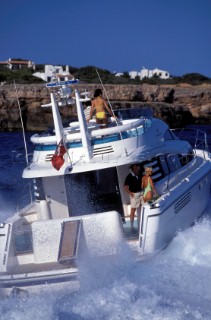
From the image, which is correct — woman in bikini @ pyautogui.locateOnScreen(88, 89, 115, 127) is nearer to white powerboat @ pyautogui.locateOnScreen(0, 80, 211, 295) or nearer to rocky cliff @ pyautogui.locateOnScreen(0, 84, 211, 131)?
white powerboat @ pyautogui.locateOnScreen(0, 80, 211, 295)

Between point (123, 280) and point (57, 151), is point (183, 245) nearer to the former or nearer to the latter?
point (123, 280)

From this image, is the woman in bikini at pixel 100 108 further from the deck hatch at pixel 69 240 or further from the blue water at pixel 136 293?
the blue water at pixel 136 293

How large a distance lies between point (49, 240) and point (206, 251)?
2672 mm

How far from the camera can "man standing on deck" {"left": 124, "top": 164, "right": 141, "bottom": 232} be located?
971 cm

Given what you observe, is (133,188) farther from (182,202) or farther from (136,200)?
(182,202)

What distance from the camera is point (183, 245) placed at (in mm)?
9484

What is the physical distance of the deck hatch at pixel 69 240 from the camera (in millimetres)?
8359

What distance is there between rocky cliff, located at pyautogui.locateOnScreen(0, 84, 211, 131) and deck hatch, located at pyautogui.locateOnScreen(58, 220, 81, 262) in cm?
3214

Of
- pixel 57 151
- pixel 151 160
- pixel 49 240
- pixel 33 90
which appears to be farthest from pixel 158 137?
pixel 33 90

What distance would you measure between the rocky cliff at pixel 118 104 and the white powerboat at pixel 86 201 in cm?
2998

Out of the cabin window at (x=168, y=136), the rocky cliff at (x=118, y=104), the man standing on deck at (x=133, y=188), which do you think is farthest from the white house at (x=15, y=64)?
the man standing on deck at (x=133, y=188)

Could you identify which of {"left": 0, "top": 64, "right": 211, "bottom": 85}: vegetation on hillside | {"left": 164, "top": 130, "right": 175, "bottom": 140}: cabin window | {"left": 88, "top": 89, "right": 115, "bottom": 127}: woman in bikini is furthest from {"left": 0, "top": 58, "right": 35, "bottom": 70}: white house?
{"left": 88, "top": 89, "right": 115, "bottom": 127}: woman in bikini

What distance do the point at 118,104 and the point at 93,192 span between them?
36.5 m

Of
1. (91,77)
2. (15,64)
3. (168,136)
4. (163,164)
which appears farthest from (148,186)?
(15,64)
